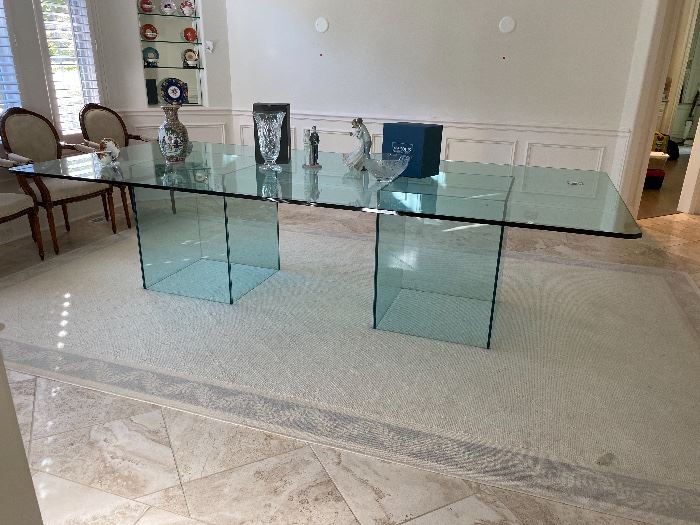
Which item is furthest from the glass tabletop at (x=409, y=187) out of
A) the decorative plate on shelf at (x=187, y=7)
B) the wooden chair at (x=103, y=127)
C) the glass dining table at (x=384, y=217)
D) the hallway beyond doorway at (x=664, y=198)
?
the hallway beyond doorway at (x=664, y=198)

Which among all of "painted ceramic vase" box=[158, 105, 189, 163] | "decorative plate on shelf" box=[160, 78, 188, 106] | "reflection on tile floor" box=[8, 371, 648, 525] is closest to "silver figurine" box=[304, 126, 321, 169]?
"painted ceramic vase" box=[158, 105, 189, 163]

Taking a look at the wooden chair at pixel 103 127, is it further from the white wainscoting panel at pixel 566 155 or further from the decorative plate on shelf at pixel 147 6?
the white wainscoting panel at pixel 566 155

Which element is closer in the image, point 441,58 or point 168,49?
point 441,58

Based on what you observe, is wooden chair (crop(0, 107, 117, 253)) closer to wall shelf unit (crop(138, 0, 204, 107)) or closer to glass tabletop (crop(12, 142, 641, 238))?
glass tabletop (crop(12, 142, 641, 238))

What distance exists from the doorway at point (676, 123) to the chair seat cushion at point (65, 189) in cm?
468

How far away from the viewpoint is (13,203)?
321 centimetres

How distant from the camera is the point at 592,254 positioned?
3.74 metres

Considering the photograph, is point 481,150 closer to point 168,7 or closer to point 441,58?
point 441,58

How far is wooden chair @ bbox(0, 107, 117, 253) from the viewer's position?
3469mm

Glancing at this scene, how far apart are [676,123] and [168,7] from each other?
9.02 m

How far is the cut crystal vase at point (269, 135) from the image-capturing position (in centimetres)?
269

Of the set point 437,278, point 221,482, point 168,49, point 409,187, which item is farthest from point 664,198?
point 221,482

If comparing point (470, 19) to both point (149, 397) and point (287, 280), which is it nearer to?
point (287, 280)

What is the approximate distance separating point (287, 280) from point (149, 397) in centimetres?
128
